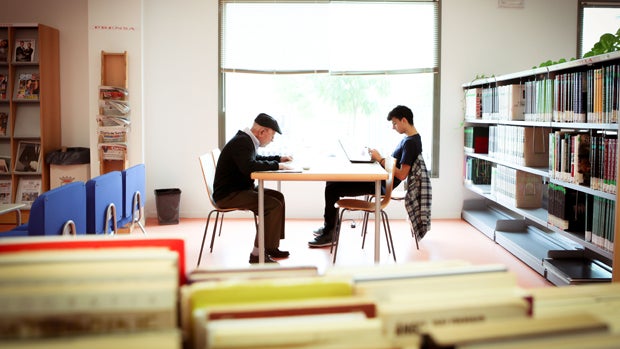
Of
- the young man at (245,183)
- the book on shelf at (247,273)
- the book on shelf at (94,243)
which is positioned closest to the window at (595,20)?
the young man at (245,183)

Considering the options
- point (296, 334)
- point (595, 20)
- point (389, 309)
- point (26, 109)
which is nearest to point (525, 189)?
point (595, 20)

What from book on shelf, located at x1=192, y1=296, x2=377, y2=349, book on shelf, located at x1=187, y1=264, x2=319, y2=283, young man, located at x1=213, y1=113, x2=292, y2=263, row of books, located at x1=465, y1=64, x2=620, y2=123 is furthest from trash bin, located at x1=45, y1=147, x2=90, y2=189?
book on shelf, located at x1=192, y1=296, x2=377, y2=349

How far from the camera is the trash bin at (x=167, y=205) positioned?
249 inches

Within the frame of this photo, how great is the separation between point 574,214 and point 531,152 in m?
0.98

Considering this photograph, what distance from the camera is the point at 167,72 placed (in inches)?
262

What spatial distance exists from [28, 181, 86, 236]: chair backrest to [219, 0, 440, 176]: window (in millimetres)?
3476

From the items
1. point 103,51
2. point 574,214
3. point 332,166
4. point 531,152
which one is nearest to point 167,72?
point 103,51

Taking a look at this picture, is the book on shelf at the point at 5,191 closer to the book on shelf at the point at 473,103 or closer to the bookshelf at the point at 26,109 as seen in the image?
the bookshelf at the point at 26,109

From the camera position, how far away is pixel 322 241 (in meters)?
5.32

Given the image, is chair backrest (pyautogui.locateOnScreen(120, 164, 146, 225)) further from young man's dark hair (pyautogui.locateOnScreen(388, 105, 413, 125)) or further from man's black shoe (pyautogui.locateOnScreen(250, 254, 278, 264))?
young man's dark hair (pyautogui.locateOnScreen(388, 105, 413, 125))

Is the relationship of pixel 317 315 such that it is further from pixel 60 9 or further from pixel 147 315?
pixel 60 9

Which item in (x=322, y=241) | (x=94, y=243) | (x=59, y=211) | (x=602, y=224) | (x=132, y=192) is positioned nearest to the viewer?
(x=94, y=243)

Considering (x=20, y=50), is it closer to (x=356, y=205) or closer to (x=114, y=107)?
(x=114, y=107)

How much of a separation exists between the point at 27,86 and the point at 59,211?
383 centimetres
